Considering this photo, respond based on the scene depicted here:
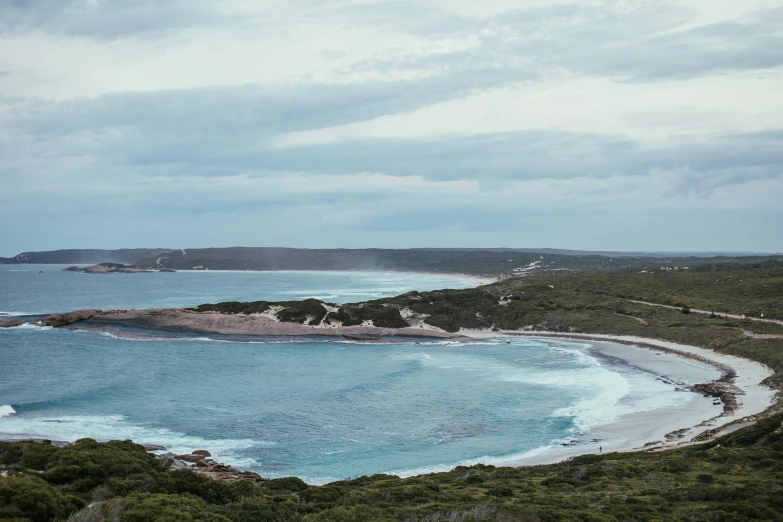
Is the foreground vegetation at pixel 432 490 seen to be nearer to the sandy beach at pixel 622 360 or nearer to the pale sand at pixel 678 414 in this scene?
the pale sand at pixel 678 414

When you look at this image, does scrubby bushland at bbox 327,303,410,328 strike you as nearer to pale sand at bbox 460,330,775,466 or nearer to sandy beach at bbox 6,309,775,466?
sandy beach at bbox 6,309,775,466

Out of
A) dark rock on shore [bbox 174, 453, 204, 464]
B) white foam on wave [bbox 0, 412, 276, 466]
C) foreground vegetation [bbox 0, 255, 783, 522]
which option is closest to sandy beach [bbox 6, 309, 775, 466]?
foreground vegetation [bbox 0, 255, 783, 522]

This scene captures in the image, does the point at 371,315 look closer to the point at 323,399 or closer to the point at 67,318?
the point at 67,318

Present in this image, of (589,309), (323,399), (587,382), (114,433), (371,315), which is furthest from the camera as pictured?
(371,315)

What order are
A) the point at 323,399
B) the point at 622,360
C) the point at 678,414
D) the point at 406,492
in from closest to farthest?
1. the point at 406,492
2. the point at 678,414
3. the point at 323,399
4. the point at 622,360

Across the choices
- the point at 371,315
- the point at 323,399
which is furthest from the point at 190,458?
the point at 371,315

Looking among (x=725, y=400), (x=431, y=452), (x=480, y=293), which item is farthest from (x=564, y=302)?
(x=431, y=452)

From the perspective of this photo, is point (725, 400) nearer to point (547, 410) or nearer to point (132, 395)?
point (547, 410)
